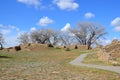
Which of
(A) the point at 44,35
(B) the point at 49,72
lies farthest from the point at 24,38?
(B) the point at 49,72

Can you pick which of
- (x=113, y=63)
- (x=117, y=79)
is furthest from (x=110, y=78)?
(x=113, y=63)

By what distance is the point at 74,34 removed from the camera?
106 metres

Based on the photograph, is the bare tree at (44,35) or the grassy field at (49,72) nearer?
the grassy field at (49,72)

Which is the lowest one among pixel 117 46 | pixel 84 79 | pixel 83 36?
pixel 84 79

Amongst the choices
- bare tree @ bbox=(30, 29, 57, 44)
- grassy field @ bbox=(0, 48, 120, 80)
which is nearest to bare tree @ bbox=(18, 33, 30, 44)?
bare tree @ bbox=(30, 29, 57, 44)

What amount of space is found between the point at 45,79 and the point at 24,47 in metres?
57.4

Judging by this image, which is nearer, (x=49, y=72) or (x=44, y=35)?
(x=49, y=72)

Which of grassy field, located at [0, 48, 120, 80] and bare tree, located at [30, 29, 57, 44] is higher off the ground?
bare tree, located at [30, 29, 57, 44]

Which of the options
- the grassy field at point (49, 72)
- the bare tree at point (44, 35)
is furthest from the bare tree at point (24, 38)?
the grassy field at point (49, 72)

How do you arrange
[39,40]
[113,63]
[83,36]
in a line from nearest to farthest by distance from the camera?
[113,63] → [83,36] → [39,40]

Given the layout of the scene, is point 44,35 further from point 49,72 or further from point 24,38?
point 49,72

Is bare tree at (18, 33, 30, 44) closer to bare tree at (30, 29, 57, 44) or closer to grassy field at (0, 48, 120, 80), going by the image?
bare tree at (30, 29, 57, 44)

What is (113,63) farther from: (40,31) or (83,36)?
(40,31)

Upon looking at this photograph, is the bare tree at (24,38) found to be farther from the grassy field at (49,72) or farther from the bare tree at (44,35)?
the grassy field at (49,72)
